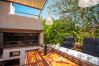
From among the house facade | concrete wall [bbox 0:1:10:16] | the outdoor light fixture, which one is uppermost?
concrete wall [bbox 0:1:10:16]

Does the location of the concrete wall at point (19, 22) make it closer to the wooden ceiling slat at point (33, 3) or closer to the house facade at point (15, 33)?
the house facade at point (15, 33)

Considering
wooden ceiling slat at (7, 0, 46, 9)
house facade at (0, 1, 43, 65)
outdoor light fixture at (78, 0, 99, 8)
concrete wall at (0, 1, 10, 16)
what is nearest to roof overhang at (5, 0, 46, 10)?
wooden ceiling slat at (7, 0, 46, 9)

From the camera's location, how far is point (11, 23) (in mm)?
7316

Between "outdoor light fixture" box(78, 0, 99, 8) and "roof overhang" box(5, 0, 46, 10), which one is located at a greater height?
"roof overhang" box(5, 0, 46, 10)

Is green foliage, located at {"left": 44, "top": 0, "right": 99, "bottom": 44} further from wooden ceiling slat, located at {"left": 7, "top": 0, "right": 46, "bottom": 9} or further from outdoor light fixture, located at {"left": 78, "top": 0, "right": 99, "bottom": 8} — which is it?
outdoor light fixture, located at {"left": 78, "top": 0, "right": 99, "bottom": 8}

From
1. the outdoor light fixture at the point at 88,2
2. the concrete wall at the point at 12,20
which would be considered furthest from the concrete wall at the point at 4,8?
the outdoor light fixture at the point at 88,2

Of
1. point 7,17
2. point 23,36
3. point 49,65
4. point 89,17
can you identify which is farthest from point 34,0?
point 49,65

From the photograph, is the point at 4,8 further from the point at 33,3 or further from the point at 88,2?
the point at 88,2

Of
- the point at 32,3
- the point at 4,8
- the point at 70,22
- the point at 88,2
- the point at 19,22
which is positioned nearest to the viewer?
the point at 88,2

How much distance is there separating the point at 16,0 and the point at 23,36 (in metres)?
2.35

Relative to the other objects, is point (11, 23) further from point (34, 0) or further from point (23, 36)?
point (34, 0)

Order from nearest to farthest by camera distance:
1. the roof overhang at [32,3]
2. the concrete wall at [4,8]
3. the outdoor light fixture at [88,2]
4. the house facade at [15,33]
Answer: the outdoor light fixture at [88,2] < the house facade at [15,33] < the roof overhang at [32,3] < the concrete wall at [4,8]

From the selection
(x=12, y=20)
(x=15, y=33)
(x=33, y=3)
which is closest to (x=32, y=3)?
(x=33, y=3)

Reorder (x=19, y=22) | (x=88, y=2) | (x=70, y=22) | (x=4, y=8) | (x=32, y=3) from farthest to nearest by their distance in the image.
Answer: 1. (x=70, y=22)
2. (x=19, y=22)
3. (x=32, y=3)
4. (x=4, y=8)
5. (x=88, y=2)
